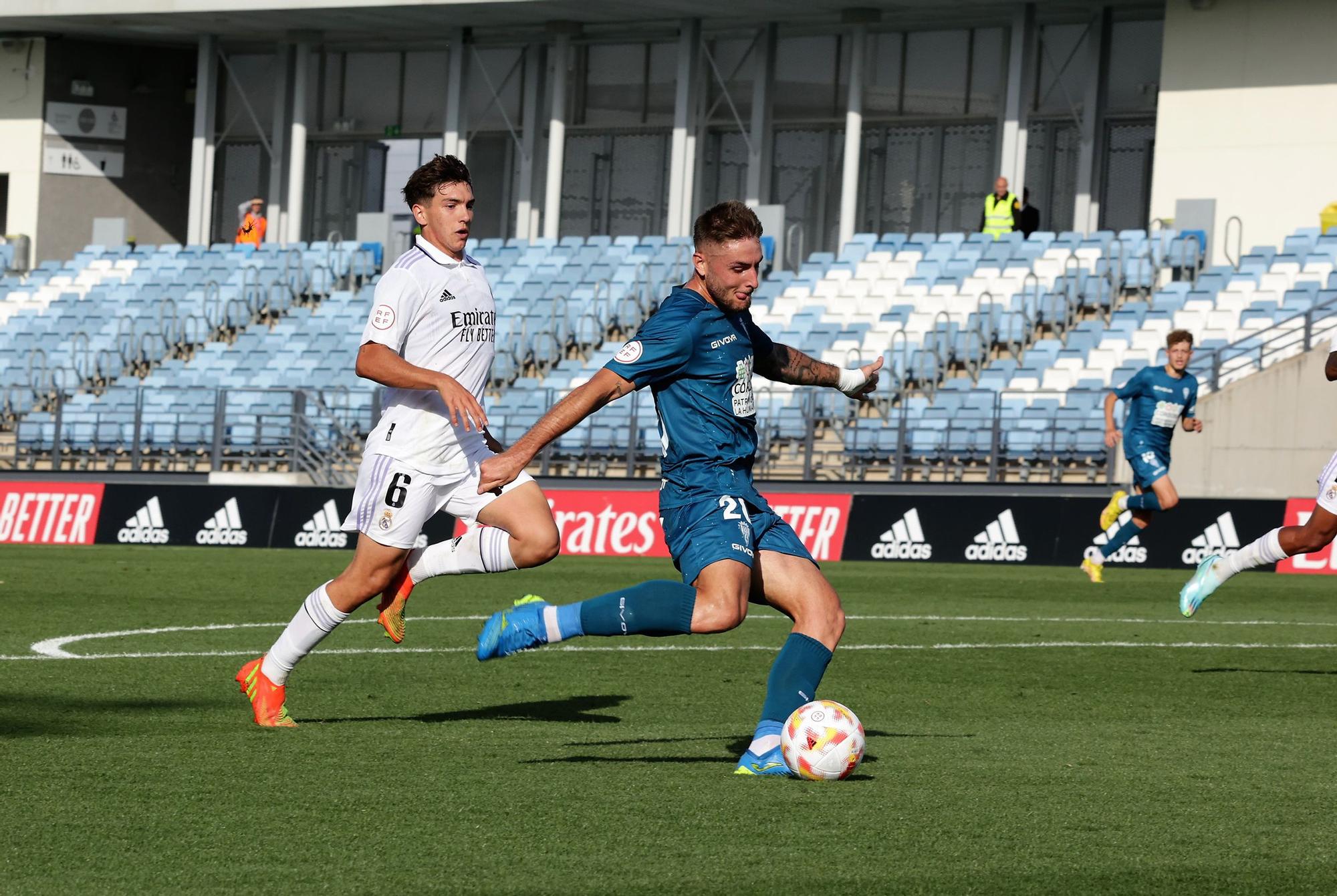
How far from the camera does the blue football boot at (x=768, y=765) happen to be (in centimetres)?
642

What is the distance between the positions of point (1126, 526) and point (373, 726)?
1206cm

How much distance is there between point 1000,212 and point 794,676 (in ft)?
78.2

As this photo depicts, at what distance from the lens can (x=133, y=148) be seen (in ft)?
140

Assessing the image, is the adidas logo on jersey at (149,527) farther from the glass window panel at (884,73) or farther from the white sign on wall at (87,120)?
the white sign on wall at (87,120)

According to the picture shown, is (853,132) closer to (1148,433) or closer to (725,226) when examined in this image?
(1148,433)

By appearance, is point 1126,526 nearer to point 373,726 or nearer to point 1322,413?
point 1322,413

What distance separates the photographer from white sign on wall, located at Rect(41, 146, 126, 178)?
135 feet

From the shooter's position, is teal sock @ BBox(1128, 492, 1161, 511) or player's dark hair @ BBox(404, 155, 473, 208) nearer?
player's dark hair @ BBox(404, 155, 473, 208)

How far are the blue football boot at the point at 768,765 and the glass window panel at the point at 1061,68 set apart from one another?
2918cm

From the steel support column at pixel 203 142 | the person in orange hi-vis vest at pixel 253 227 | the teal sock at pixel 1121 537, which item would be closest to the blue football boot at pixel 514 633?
the teal sock at pixel 1121 537

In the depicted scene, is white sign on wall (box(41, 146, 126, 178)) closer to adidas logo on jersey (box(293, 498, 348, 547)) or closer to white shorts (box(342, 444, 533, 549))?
adidas logo on jersey (box(293, 498, 348, 547))

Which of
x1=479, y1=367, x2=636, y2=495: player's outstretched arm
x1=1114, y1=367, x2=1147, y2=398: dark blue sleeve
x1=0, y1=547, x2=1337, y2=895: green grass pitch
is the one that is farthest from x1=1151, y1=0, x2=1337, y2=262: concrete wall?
x1=479, y1=367, x2=636, y2=495: player's outstretched arm

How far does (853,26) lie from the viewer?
1348 inches

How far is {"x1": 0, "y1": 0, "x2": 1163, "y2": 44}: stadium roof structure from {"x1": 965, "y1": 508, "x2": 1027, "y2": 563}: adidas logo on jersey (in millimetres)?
14061
